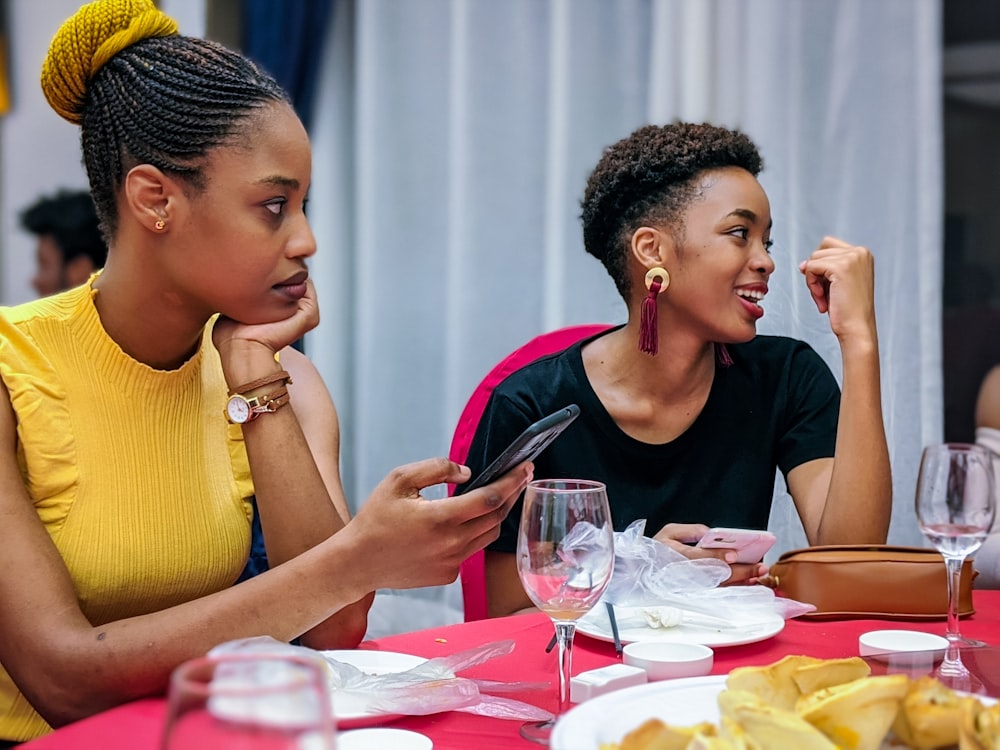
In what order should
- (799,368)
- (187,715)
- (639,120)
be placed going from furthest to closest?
(639,120), (799,368), (187,715)

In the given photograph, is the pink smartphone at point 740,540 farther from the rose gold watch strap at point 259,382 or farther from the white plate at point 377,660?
the rose gold watch strap at point 259,382

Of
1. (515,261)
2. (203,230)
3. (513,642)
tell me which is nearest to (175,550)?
(203,230)

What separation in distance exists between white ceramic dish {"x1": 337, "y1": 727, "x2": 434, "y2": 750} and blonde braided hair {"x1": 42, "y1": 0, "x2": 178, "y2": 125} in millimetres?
968

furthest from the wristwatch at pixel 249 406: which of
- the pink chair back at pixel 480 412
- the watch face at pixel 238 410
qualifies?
the pink chair back at pixel 480 412

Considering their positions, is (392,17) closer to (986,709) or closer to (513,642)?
(513,642)

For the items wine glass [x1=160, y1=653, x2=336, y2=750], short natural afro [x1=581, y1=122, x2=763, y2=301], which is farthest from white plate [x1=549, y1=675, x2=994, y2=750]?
short natural afro [x1=581, y1=122, x2=763, y2=301]

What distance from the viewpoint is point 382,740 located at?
0.84 meters

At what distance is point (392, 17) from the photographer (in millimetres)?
3453

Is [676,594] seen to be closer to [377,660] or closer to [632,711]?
[377,660]

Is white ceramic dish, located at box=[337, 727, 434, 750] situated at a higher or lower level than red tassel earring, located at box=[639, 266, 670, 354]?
lower

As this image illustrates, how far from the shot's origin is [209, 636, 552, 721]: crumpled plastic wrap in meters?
0.91

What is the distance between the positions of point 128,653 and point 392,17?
2815 millimetres

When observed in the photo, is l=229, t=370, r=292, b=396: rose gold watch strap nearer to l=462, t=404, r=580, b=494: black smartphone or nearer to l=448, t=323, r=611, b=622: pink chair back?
l=448, t=323, r=611, b=622: pink chair back

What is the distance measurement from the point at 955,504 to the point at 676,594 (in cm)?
Answer: 34
